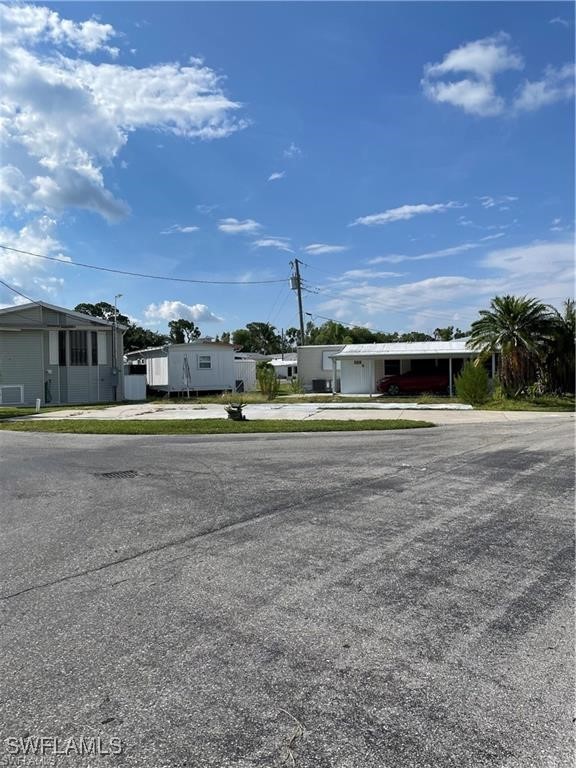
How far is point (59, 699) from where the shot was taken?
8.71 ft

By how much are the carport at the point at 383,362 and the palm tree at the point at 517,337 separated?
5.13 meters

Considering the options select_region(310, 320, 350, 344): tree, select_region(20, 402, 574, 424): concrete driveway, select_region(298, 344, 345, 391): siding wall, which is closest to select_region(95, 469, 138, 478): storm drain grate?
select_region(20, 402, 574, 424): concrete driveway

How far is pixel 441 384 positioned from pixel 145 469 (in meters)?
22.4

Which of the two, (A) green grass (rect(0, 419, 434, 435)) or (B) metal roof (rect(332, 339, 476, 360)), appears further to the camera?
(B) metal roof (rect(332, 339, 476, 360))

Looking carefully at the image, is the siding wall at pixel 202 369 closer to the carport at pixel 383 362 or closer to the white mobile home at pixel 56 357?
the white mobile home at pixel 56 357

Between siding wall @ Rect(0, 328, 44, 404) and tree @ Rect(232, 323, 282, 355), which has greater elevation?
tree @ Rect(232, 323, 282, 355)

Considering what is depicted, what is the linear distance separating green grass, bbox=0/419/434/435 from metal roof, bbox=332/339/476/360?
12964 mm

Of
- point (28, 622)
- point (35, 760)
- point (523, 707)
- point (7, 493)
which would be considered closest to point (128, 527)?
point (28, 622)

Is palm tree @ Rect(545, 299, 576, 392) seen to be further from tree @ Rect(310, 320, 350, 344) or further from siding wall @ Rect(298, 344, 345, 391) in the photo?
tree @ Rect(310, 320, 350, 344)

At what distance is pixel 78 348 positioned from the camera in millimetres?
29422

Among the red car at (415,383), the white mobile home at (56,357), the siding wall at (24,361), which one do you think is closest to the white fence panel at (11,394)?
the white mobile home at (56,357)

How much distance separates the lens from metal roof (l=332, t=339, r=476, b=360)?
1105 inches

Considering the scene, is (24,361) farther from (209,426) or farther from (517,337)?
(517,337)

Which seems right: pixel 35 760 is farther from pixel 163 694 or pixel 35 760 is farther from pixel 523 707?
pixel 523 707
